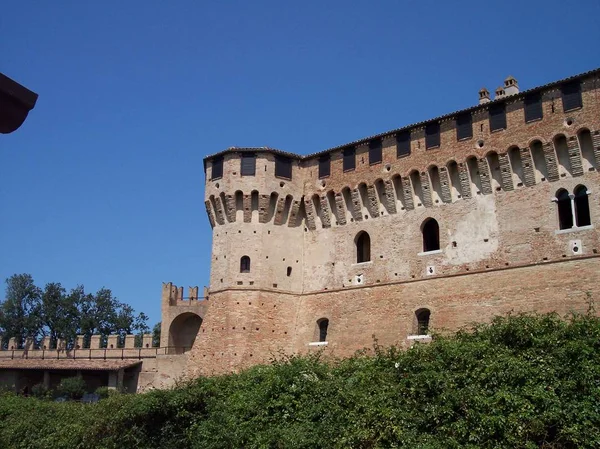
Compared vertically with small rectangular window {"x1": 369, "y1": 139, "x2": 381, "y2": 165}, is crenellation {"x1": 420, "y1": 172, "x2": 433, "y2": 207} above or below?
below

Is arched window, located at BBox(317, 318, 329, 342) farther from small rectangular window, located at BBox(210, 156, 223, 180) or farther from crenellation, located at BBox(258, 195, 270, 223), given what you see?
small rectangular window, located at BBox(210, 156, 223, 180)

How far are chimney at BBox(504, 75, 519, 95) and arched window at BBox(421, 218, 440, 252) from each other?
19.7 feet

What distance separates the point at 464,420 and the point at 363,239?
13.8 metres

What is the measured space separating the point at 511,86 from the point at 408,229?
6.96m

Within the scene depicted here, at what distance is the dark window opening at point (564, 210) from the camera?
70.5 ft

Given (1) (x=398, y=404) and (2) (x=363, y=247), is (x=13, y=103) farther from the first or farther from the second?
(2) (x=363, y=247)

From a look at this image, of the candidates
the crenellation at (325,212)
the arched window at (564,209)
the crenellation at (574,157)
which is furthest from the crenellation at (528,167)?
the crenellation at (325,212)

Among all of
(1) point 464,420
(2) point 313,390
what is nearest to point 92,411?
(2) point 313,390

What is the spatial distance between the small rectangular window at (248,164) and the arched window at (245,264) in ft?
11.7

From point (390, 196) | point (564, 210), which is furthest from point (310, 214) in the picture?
point (564, 210)

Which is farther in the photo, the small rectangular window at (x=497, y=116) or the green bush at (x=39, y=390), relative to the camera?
the green bush at (x=39, y=390)

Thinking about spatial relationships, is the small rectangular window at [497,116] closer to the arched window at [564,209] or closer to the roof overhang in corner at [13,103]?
the arched window at [564,209]

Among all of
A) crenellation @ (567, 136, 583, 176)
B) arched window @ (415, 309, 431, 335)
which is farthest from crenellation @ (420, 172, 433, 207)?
crenellation @ (567, 136, 583, 176)

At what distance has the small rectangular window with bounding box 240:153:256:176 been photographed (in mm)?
27953
